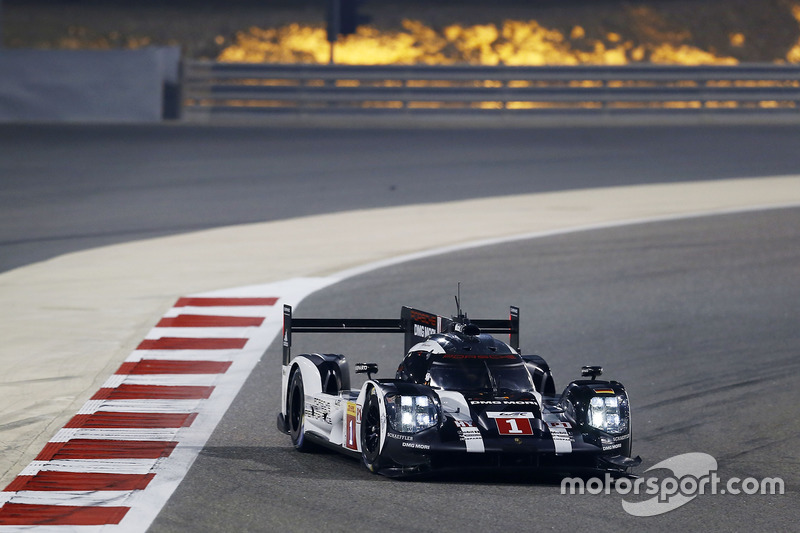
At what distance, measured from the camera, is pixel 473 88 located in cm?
2978

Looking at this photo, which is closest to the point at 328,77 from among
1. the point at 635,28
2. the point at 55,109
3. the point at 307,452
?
the point at 55,109

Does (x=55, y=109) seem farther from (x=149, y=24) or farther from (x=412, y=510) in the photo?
(x=412, y=510)

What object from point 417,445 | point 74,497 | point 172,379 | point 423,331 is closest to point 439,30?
point 172,379

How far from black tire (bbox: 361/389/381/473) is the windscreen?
1.73 feet

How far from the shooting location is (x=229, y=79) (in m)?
30.1

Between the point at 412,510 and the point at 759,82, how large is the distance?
25014mm

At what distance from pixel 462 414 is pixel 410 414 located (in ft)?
1.38

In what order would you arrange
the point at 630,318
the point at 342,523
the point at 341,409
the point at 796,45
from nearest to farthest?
the point at 342,523
the point at 341,409
the point at 630,318
the point at 796,45

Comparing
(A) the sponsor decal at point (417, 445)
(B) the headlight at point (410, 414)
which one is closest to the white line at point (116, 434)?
(B) the headlight at point (410, 414)

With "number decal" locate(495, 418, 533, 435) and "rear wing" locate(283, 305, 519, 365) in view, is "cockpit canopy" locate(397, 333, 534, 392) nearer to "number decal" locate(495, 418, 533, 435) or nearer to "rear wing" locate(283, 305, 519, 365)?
"number decal" locate(495, 418, 533, 435)

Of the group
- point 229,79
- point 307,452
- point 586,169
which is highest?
point 229,79

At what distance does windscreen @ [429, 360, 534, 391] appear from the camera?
31.1 ft

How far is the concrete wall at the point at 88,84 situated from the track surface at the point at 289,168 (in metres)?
0.78
